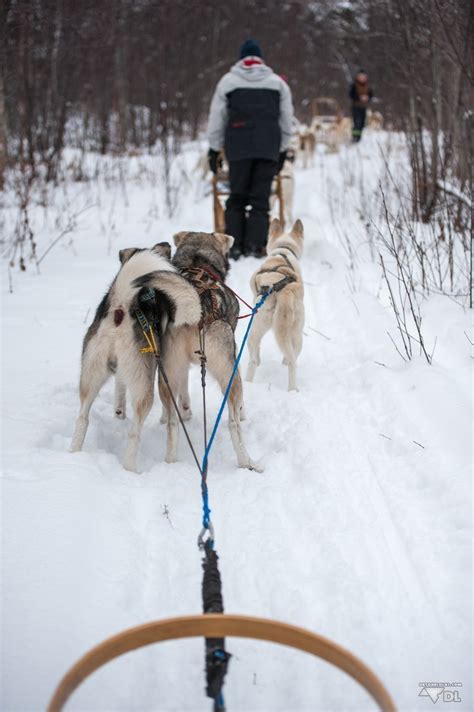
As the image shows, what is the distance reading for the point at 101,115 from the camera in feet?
40.0

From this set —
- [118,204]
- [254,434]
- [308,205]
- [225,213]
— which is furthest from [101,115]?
[254,434]

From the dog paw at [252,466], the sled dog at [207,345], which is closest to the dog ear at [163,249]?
the sled dog at [207,345]

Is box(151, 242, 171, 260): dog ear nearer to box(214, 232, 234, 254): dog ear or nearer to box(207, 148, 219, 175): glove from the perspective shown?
box(214, 232, 234, 254): dog ear

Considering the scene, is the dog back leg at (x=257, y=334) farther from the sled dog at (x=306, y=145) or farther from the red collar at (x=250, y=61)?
the sled dog at (x=306, y=145)

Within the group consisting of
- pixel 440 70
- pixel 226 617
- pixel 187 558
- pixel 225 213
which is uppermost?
pixel 440 70

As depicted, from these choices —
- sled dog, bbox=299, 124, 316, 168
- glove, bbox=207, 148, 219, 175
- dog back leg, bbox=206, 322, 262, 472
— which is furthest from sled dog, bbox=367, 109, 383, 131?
dog back leg, bbox=206, 322, 262, 472

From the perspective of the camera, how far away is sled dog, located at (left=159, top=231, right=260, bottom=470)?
2498 mm

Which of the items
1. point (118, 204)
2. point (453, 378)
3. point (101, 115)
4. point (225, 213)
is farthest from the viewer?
point (101, 115)

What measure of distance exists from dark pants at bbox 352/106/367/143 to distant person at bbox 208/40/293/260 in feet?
35.6

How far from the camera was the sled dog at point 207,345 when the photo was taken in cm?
250

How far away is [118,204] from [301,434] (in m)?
6.89

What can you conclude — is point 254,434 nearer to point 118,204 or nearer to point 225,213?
point 225,213

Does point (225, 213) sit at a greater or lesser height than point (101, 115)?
lesser

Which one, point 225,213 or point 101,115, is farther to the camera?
point 101,115
